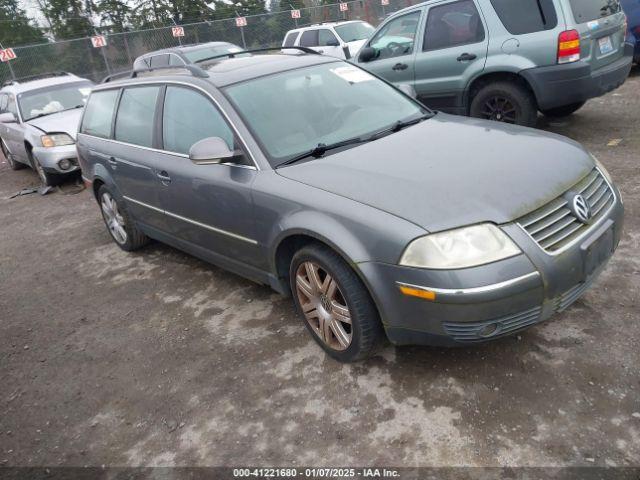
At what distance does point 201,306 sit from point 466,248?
2.32 meters

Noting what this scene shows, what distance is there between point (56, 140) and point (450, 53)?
592 centimetres

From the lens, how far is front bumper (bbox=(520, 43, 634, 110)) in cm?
520

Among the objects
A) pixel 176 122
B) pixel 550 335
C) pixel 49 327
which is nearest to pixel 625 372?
pixel 550 335

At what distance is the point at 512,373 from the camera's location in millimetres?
2648

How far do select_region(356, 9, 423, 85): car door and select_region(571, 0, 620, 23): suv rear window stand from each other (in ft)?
5.99

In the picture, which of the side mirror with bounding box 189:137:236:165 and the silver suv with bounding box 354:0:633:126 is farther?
Result: the silver suv with bounding box 354:0:633:126

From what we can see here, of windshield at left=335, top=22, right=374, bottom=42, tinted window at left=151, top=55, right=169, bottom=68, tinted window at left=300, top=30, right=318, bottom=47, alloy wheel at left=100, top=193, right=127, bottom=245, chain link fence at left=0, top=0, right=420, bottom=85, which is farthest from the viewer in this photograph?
chain link fence at left=0, top=0, right=420, bottom=85

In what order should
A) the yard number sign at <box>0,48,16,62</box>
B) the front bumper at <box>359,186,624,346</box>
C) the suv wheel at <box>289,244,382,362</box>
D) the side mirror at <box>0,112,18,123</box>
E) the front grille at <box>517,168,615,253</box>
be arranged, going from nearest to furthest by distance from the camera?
the front bumper at <box>359,186,624,346</box>
the front grille at <box>517,168,615,253</box>
the suv wheel at <box>289,244,382,362</box>
the side mirror at <box>0,112,18,123</box>
the yard number sign at <box>0,48,16,62</box>

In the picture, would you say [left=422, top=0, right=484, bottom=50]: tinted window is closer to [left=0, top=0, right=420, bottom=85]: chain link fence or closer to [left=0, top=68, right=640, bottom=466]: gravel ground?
[left=0, top=68, right=640, bottom=466]: gravel ground

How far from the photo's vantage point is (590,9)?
5340 millimetres

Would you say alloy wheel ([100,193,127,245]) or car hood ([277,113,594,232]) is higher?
car hood ([277,113,594,232])

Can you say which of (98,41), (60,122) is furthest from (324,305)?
(98,41)

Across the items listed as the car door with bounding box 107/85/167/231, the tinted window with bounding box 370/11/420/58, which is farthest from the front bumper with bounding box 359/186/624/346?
the tinted window with bounding box 370/11/420/58

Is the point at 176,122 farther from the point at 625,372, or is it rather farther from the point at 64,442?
the point at 625,372
